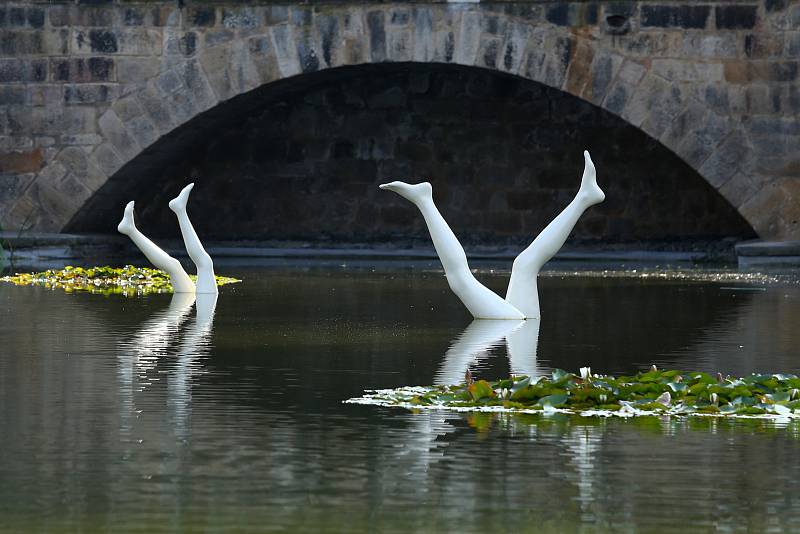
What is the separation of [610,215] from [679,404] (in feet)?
41.1

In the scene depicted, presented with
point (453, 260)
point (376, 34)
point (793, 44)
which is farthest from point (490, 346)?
point (376, 34)

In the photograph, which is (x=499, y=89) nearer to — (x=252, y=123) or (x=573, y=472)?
(x=252, y=123)

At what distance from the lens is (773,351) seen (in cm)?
800

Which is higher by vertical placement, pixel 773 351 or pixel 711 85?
pixel 711 85

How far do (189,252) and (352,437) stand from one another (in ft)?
21.0

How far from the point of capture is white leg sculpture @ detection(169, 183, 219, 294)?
11.6 metres

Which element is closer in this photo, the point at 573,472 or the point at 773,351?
the point at 573,472

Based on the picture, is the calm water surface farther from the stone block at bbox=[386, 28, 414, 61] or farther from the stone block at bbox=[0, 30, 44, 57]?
the stone block at bbox=[0, 30, 44, 57]

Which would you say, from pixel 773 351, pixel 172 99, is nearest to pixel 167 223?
pixel 172 99

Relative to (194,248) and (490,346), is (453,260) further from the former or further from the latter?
(194,248)

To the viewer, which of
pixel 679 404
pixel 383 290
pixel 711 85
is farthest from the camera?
pixel 711 85

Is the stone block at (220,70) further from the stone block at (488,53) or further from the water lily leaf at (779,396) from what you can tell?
the water lily leaf at (779,396)

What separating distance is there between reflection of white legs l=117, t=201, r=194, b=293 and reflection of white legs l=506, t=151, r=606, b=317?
114 inches

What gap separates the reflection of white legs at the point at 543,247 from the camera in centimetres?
965
